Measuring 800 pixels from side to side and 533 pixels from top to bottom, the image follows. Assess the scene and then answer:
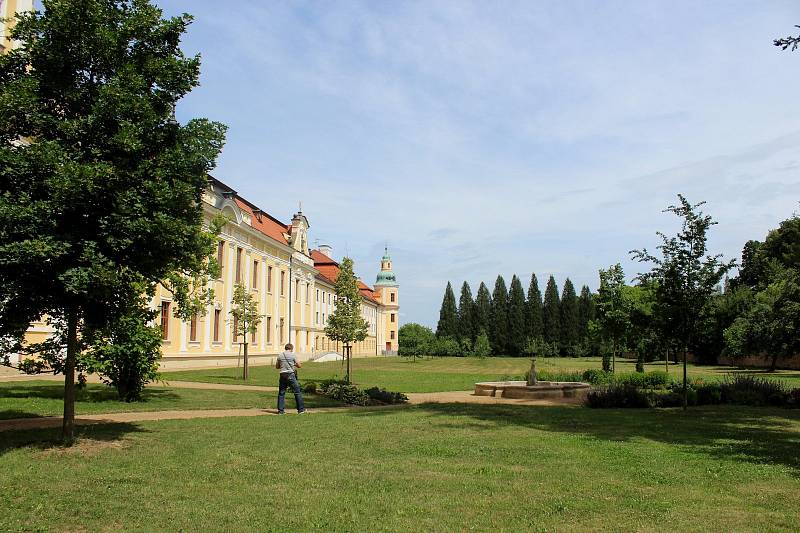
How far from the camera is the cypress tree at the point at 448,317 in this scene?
Result: 367ft

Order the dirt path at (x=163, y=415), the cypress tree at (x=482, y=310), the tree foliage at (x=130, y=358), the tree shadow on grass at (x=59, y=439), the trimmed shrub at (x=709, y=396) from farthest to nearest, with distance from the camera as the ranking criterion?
the cypress tree at (x=482, y=310)
the trimmed shrub at (x=709, y=396)
the tree foliage at (x=130, y=358)
the dirt path at (x=163, y=415)
the tree shadow on grass at (x=59, y=439)

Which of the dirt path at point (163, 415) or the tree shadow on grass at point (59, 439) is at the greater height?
the tree shadow on grass at point (59, 439)

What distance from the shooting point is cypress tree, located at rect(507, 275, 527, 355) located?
103812 mm

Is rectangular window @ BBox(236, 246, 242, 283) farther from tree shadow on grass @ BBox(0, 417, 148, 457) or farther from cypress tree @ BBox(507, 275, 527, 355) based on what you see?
cypress tree @ BBox(507, 275, 527, 355)

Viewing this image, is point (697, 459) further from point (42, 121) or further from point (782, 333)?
point (782, 333)

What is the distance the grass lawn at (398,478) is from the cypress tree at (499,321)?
94.8 metres

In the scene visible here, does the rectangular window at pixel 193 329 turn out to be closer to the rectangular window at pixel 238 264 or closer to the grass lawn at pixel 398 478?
the rectangular window at pixel 238 264

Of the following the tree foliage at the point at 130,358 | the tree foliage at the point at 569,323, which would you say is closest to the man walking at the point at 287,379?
the tree foliage at the point at 130,358

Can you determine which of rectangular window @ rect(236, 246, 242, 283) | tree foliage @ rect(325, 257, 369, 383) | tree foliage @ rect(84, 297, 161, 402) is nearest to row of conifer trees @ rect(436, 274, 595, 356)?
rectangular window @ rect(236, 246, 242, 283)

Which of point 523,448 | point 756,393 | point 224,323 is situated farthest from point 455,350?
point 523,448

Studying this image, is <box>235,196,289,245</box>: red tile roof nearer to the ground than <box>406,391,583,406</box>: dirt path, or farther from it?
farther from it

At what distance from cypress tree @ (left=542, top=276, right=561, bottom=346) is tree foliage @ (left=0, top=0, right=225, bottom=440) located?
96.3 m

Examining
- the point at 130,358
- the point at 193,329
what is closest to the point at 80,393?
the point at 130,358

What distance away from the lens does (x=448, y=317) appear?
114 m
